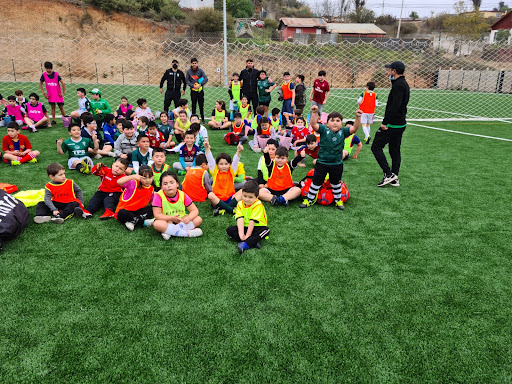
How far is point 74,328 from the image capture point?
9.23 ft

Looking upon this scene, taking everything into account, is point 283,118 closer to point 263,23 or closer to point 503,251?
point 503,251

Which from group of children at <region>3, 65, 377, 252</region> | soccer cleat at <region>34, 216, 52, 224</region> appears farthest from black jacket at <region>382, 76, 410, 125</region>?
soccer cleat at <region>34, 216, 52, 224</region>

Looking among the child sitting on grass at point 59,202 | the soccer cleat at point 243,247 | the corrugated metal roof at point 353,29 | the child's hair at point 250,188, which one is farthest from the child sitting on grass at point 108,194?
the corrugated metal roof at point 353,29

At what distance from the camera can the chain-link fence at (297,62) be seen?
2555 centimetres

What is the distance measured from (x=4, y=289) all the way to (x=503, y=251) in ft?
18.0

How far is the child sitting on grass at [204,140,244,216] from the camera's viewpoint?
514 centimetres

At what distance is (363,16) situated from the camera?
62969 mm

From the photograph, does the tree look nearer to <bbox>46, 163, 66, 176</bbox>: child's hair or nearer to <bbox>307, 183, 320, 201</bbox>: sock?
<bbox>307, 183, 320, 201</bbox>: sock

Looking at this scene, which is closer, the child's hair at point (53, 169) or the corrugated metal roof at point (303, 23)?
the child's hair at point (53, 169)

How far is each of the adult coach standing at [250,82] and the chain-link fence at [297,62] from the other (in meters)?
12.7

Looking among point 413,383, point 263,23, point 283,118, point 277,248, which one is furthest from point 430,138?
point 263,23

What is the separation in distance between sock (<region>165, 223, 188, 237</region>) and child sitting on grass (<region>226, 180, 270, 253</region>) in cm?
57

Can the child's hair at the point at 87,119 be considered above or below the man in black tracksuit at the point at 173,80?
below

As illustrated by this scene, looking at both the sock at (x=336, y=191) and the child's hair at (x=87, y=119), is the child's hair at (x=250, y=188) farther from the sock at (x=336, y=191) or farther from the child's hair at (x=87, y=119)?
the child's hair at (x=87, y=119)
